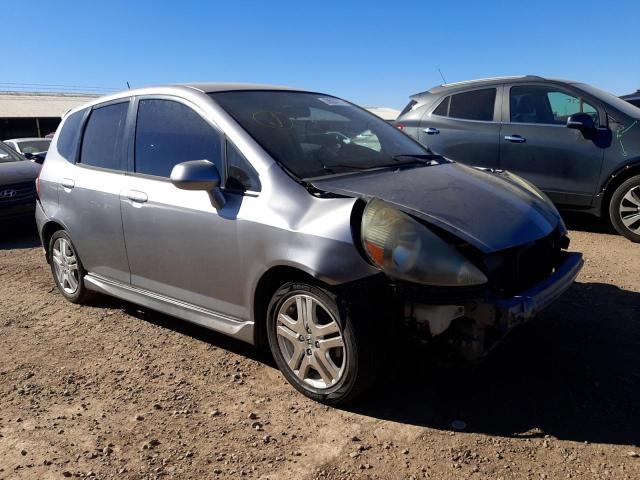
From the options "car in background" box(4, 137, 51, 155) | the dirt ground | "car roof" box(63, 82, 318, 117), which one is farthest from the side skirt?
"car in background" box(4, 137, 51, 155)

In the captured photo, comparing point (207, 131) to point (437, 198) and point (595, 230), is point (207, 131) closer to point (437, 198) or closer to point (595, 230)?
point (437, 198)

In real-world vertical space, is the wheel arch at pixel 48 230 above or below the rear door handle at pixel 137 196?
below

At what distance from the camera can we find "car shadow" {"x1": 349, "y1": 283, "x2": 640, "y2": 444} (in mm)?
2879

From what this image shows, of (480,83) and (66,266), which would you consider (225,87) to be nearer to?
(66,266)

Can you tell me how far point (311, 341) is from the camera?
3090 mm

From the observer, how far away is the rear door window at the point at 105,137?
4.21 m

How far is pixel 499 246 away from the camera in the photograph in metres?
2.88

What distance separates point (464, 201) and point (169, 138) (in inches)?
76.4

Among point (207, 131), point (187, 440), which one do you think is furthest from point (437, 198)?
point (187, 440)

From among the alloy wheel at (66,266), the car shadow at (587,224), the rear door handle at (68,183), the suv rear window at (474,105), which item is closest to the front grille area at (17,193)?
the alloy wheel at (66,266)

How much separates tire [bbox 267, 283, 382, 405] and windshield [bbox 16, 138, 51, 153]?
13.9 meters

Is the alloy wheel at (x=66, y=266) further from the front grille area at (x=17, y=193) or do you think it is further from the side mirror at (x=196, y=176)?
the front grille area at (x=17, y=193)

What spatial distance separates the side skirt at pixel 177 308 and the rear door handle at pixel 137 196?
0.65m

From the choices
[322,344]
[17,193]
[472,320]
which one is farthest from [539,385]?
[17,193]
